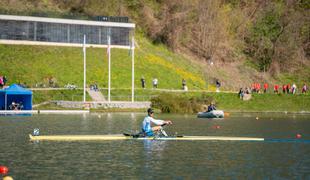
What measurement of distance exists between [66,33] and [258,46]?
1638 inches

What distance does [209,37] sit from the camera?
14138 centimetres

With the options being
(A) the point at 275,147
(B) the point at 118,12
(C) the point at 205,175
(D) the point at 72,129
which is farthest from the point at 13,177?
(B) the point at 118,12

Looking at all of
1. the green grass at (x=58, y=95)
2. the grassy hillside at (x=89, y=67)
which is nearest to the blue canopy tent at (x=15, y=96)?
the green grass at (x=58, y=95)

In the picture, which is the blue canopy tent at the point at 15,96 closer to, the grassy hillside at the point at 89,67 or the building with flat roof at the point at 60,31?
the grassy hillside at the point at 89,67

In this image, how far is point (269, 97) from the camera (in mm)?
113500

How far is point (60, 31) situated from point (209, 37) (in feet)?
103

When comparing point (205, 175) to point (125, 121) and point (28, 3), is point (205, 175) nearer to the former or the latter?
point (125, 121)

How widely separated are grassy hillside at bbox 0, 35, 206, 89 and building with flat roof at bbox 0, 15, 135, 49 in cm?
174

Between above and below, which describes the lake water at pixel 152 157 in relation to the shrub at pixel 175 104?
below

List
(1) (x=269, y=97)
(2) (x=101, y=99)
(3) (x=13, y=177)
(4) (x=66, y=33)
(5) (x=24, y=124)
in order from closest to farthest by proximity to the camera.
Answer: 1. (3) (x=13, y=177)
2. (5) (x=24, y=124)
3. (2) (x=101, y=99)
4. (1) (x=269, y=97)
5. (4) (x=66, y=33)

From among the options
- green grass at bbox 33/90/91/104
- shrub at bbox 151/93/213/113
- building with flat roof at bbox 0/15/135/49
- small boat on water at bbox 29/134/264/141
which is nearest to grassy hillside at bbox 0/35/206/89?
building with flat roof at bbox 0/15/135/49

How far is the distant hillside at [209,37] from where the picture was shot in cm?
12431

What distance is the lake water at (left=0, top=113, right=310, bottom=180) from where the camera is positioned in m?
38.5

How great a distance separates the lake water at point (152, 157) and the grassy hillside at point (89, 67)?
139ft
